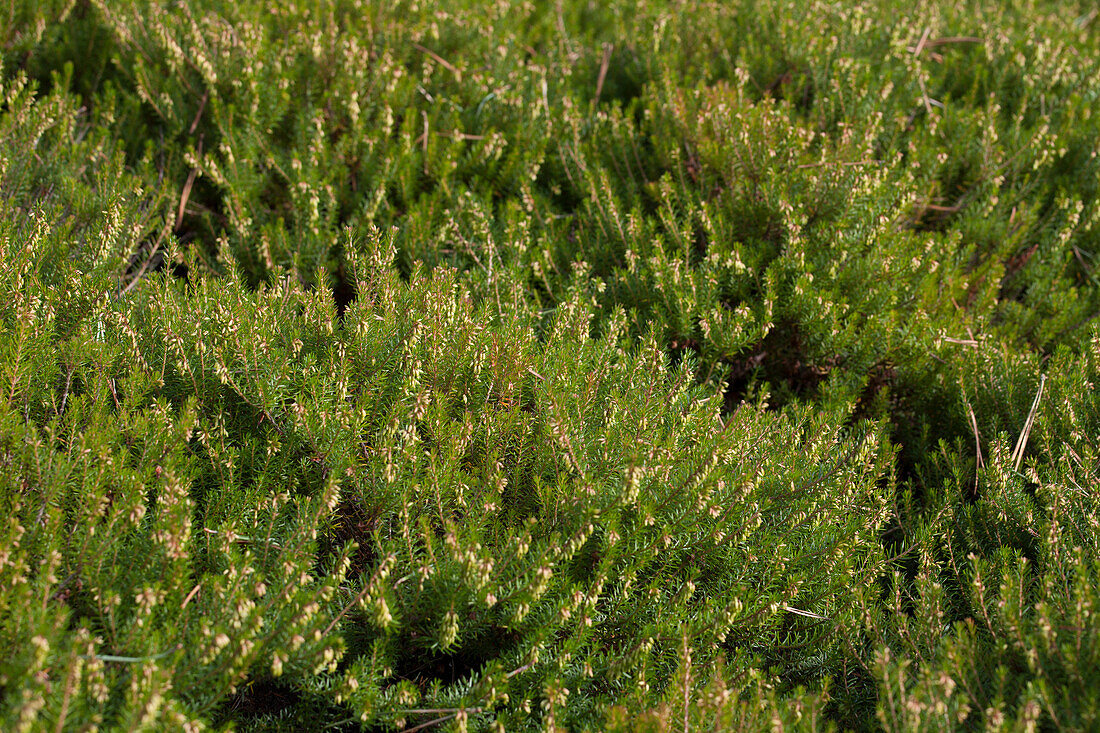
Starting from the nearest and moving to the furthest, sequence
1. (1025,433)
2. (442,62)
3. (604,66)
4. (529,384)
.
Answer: (529,384)
(1025,433)
(442,62)
(604,66)

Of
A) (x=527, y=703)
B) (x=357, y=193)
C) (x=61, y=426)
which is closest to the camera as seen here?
(x=527, y=703)

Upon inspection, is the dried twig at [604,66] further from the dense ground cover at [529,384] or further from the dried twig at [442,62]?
the dried twig at [442,62]

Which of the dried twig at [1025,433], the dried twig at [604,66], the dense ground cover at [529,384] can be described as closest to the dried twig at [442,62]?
the dense ground cover at [529,384]

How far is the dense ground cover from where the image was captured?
6.24 ft

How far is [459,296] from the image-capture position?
9.48ft

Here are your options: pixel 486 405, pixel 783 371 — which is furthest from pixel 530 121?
pixel 486 405

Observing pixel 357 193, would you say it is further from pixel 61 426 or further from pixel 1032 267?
pixel 1032 267

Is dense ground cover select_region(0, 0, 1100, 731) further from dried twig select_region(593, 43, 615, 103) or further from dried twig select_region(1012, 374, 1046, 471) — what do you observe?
dried twig select_region(593, 43, 615, 103)

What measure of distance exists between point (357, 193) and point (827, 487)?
2.31m

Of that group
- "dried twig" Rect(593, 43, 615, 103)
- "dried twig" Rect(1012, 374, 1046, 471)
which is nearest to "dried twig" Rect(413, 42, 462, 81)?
"dried twig" Rect(593, 43, 615, 103)

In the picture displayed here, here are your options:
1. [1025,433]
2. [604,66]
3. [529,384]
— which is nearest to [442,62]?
[604,66]

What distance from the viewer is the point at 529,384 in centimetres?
255

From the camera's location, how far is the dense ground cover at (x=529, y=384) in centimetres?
190

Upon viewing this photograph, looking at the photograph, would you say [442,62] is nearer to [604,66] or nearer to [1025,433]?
[604,66]
